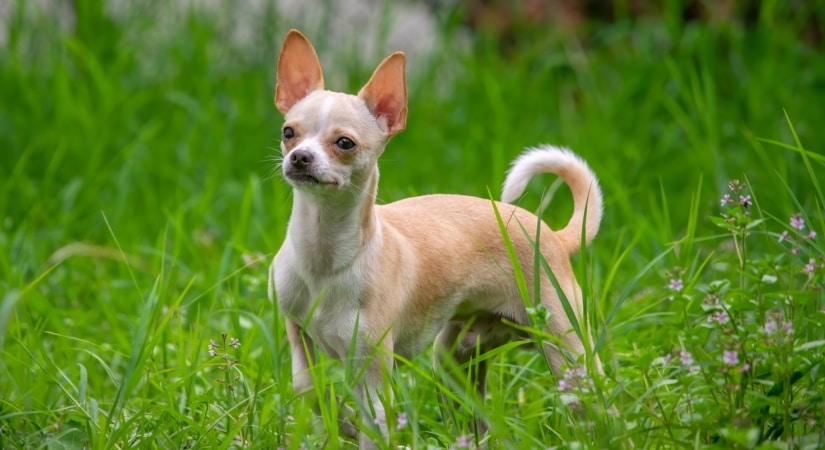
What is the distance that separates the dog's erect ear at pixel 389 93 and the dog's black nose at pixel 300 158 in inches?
17.3

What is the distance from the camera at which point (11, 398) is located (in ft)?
11.8

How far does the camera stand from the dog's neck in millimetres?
3273

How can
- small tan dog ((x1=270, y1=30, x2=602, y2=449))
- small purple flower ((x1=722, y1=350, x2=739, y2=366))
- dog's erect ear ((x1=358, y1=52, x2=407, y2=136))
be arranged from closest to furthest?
small purple flower ((x1=722, y1=350, x2=739, y2=366)) → small tan dog ((x1=270, y1=30, x2=602, y2=449)) → dog's erect ear ((x1=358, y1=52, x2=407, y2=136))

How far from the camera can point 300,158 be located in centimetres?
310

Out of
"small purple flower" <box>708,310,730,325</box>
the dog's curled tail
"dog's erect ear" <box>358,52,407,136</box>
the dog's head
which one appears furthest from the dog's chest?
"small purple flower" <box>708,310,730,325</box>

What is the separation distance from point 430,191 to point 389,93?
7.96 feet

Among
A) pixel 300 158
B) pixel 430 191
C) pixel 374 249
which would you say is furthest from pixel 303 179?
pixel 430 191

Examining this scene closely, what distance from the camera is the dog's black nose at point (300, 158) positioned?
3.10 meters

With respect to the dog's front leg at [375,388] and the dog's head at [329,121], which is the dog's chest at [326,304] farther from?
the dog's head at [329,121]

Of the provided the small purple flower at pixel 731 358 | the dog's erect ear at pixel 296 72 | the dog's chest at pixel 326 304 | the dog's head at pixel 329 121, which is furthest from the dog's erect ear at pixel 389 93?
the small purple flower at pixel 731 358

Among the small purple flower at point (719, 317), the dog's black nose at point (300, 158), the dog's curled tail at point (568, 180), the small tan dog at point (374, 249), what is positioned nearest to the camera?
the small purple flower at point (719, 317)

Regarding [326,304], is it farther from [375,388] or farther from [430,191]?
[430,191]

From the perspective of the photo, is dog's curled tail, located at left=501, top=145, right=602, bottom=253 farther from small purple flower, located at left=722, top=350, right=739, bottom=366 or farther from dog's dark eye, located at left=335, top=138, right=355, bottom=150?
small purple flower, located at left=722, top=350, right=739, bottom=366

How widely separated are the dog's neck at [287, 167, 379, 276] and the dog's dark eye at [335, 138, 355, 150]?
4.9 inches
